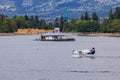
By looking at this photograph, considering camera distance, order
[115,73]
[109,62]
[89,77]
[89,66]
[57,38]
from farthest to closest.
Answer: [57,38], [109,62], [89,66], [115,73], [89,77]

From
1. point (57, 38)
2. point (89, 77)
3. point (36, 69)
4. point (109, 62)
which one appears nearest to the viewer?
point (89, 77)

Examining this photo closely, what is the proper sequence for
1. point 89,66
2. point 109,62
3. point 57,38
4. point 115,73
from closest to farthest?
1. point 115,73
2. point 89,66
3. point 109,62
4. point 57,38

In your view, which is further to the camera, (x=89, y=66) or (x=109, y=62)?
(x=109, y=62)

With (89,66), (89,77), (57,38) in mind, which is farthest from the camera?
(57,38)

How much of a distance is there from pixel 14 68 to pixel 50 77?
1027 centimetres

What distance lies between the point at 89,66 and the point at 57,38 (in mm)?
112558

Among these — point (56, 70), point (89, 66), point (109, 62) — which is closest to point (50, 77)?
point (56, 70)

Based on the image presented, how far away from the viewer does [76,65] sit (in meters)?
68.7

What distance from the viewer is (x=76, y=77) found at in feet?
182

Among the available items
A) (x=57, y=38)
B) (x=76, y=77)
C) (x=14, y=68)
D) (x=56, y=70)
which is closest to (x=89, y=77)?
(x=76, y=77)

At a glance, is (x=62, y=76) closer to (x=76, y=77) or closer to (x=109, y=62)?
(x=76, y=77)

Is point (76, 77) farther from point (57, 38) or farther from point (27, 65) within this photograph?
point (57, 38)

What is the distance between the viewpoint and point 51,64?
230 feet

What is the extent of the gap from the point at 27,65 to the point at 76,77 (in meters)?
14.3
